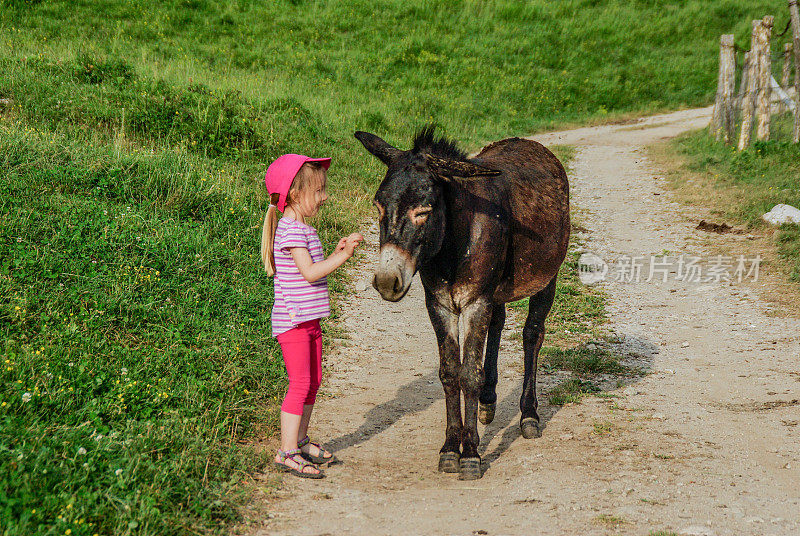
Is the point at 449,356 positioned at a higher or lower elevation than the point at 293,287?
lower

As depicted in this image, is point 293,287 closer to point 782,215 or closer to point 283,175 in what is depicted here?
point 283,175

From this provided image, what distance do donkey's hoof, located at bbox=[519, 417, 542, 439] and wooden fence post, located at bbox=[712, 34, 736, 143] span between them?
12110 millimetres

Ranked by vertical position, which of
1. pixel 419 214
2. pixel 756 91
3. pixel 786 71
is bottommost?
pixel 419 214

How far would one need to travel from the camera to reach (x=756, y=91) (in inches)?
549

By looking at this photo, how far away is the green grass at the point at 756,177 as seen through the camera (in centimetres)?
983

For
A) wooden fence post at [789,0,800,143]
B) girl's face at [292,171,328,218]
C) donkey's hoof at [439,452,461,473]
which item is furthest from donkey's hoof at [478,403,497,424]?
wooden fence post at [789,0,800,143]

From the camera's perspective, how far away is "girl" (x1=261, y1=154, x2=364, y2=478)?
4375mm

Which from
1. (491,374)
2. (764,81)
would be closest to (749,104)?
(764,81)

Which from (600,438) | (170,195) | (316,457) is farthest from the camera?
(170,195)

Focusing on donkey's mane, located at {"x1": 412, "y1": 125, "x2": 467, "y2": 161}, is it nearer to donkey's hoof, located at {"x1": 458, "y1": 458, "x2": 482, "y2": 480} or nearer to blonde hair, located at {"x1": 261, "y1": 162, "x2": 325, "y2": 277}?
blonde hair, located at {"x1": 261, "y1": 162, "x2": 325, "y2": 277}

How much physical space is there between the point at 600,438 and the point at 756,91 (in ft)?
38.5

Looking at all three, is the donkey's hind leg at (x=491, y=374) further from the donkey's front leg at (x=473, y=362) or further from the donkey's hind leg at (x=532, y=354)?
the donkey's front leg at (x=473, y=362)

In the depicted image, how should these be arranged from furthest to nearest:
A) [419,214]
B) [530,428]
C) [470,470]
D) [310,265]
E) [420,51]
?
[420,51], [530,428], [470,470], [310,265], [419,214]

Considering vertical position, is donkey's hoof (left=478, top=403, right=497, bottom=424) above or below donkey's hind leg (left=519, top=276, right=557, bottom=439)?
below
